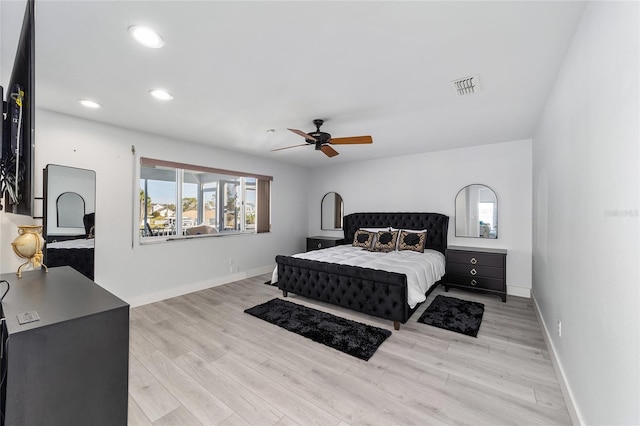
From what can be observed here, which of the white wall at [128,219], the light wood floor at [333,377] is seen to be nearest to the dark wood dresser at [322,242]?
the white wall at [128,219]

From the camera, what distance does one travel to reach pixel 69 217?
10.1 ft

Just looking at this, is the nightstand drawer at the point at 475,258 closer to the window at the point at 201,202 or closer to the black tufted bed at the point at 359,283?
the black tufted bed at the point at 359,283

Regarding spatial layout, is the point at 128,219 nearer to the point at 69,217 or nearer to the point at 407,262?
the point at 69,217

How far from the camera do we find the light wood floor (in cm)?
172

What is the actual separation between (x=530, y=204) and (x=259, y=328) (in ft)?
13.8

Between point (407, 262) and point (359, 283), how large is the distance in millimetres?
873

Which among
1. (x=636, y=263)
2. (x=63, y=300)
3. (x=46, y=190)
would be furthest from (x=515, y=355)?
(x=46, y=190)

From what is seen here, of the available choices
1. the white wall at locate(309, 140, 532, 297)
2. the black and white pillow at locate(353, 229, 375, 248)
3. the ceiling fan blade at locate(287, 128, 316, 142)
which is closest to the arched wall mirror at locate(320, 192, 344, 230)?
the white wall at locate(309, 140, 532, 297)

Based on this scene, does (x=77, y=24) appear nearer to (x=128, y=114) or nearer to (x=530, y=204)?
(x=128, y=114)

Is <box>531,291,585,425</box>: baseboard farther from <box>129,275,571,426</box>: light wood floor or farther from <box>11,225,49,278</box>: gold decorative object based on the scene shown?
<box>11,225,49,278</box>: gold decorative object

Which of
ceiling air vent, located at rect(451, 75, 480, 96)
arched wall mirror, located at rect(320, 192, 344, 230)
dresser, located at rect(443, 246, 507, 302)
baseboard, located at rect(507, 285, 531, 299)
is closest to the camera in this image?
→ ceiling air vent, located at rect(451, 75, 480, 96)

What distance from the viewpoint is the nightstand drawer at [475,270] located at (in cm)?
382

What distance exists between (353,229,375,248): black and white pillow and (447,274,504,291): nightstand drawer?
139 cm

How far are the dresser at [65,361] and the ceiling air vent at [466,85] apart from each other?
9.20ft
